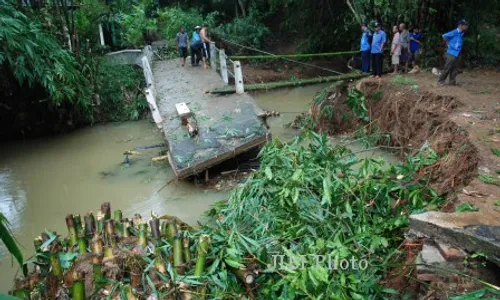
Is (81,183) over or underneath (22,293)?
underneath

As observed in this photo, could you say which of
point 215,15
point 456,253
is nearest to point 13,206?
point 456,253

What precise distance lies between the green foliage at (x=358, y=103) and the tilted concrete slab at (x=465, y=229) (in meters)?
6.10

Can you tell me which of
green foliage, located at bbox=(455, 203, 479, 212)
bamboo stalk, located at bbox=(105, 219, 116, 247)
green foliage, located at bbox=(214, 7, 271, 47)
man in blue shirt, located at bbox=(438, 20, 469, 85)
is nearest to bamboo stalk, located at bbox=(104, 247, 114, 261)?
bamboo stalk, located at bbox=(105, 219, 116, 247)

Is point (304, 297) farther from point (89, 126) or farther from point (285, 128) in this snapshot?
point (89, 126)

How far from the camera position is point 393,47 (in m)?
11.1

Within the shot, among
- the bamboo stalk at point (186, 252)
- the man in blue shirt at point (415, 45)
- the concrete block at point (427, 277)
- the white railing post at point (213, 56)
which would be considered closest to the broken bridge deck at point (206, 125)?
the white railing post at point (213, 56)

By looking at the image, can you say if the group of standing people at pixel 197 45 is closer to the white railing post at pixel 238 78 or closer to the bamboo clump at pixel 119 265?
the white railing post at pixel 238 78

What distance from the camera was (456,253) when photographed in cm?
379

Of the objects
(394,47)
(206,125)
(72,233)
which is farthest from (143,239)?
(394,47)

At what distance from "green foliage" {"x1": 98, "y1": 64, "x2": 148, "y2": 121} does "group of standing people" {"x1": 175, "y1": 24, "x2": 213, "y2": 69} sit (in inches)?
73.1

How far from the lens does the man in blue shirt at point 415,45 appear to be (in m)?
11.5

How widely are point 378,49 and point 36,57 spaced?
27.3 ft

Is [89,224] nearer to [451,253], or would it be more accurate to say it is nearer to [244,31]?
[451,253]

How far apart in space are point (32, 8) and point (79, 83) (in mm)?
2656
